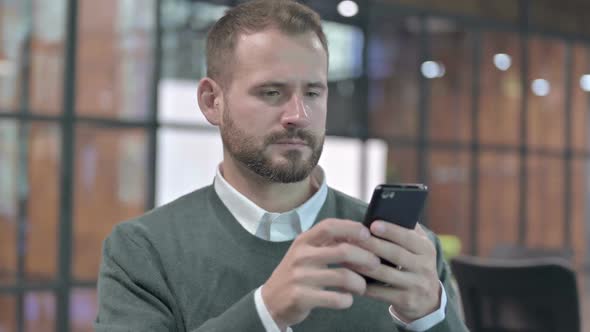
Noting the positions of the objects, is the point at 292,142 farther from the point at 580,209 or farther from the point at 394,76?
the point at 580,209

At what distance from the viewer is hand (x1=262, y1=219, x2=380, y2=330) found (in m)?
1.18

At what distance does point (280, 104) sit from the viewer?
147 centimetres

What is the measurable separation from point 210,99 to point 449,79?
25.6 feet

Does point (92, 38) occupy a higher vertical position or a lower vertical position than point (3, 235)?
higher

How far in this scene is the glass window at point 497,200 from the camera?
952 centimetres

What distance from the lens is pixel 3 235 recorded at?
607 centimetres

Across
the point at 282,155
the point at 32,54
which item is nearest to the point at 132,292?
the point at 282,155

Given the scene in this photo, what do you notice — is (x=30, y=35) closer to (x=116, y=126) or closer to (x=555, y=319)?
(x=116, y=126)

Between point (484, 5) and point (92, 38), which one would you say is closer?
point (92, 38)

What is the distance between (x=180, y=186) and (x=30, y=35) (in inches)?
69.1

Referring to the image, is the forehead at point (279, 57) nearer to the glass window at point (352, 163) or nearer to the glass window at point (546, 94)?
the glass window at point (352, 163)

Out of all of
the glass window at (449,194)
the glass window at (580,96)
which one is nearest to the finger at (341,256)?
the glass window at (449,194)

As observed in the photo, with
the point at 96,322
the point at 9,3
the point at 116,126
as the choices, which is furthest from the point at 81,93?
the point at 96,322

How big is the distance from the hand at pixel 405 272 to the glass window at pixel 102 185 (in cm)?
539
